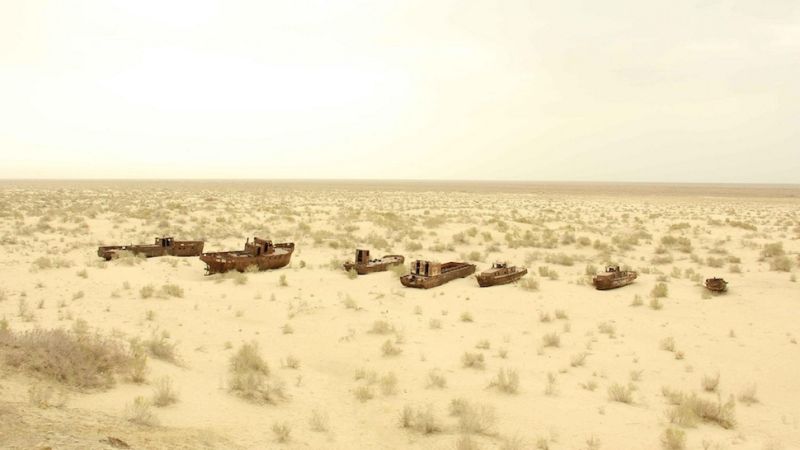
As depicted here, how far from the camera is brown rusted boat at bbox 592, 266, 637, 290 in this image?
1469 cm

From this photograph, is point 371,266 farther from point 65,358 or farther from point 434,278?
point 65,358

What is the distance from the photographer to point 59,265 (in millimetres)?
15602

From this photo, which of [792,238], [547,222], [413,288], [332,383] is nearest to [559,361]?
[332,383]

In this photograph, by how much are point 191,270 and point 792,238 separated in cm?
2713

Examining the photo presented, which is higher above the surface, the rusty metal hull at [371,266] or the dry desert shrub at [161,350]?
the rusty metal hull at [371,266]

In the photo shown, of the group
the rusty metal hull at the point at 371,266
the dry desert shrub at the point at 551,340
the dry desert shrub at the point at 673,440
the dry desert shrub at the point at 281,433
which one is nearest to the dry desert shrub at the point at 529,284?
the rusty metal hull at the point at 371,266

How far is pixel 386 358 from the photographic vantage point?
9.67 metres

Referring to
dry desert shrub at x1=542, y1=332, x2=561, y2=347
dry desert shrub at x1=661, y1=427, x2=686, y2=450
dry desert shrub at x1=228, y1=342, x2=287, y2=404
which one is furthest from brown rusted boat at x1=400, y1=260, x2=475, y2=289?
dry desert shrub at x1=661, y1=427, x2=686, y2=450

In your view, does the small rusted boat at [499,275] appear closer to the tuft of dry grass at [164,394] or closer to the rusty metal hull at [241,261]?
the rusty metal hull at [241,261]

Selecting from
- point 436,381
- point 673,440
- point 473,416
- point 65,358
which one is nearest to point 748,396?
point 673,440

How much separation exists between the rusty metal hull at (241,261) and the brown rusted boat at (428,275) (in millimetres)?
4654

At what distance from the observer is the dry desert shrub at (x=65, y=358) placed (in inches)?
269

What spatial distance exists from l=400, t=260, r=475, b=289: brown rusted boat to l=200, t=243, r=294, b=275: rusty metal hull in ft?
15.3

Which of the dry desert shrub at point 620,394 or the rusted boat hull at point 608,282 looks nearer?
the dry desert shrub at point 620,394
